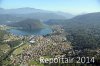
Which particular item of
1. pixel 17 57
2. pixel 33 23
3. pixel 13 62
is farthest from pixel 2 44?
pixel 33 23

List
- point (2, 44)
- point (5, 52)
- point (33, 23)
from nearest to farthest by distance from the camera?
1. point (5, 52)
2. point (2, 44)
3. point (33, 23)

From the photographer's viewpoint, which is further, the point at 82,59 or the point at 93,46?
the point at 93,46

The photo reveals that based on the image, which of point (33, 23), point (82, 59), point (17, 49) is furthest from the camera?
point (33, 23)

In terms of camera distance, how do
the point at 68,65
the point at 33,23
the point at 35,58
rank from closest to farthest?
1. the point at 68,65
2. the point at 35,58
3. the point at 33,23

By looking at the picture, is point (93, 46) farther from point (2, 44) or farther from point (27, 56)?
point (2, 44)

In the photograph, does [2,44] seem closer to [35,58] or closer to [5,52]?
[5,52]

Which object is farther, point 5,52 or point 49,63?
point 5,52

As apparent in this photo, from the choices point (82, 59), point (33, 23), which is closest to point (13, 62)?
point (82, 59)

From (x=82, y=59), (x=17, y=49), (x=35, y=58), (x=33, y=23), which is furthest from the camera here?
(x=33, y=23)

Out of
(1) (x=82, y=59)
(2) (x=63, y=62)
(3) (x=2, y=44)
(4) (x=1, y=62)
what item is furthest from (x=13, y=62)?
(3) (x=2, y=44)
